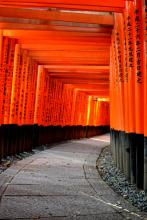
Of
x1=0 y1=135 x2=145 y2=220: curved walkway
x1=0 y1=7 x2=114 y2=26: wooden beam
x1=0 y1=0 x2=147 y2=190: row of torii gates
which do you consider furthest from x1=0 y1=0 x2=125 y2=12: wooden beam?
x1=0 y1=135 x2=145 y2=220: curved walkway

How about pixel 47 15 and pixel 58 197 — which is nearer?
pixel 58 197

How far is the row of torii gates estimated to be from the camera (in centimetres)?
934

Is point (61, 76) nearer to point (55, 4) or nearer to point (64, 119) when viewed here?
point (64, 119)

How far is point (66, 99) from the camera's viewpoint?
31688 millimetres

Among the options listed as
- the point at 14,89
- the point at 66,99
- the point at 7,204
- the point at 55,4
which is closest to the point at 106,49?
the point at 14,89

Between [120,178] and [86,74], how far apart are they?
14.1m

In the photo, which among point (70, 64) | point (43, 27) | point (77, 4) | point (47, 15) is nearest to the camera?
point (77, 4)

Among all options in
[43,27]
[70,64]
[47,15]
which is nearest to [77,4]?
[47,15]

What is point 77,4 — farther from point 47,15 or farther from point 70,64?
point 70,64

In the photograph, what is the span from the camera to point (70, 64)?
68.7 feet

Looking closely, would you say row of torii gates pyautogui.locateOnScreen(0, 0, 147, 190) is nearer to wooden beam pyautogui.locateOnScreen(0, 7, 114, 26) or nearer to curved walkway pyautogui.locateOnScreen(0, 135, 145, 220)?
wooden beam pyautogui.locateOnScreen(0, 7, 114, 26)

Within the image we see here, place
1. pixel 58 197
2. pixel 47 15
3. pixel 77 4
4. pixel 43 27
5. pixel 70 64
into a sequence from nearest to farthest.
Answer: pixel 58 197
pixel 77 4
pixel 47 15
pixel 43 27
pixel 70 64

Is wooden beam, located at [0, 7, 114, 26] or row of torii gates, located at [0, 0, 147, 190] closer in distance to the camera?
row of torii gates, located at [0, 0, 147, 190]

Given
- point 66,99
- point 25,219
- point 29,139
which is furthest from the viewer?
point 66,99
